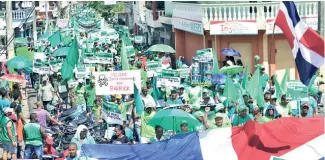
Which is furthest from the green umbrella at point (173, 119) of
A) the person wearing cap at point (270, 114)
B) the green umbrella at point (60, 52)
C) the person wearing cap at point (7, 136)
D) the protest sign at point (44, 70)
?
the green umbrella at point (60, 52)

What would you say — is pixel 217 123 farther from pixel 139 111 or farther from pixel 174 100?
pixel 174 100

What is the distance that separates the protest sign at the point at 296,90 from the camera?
59.1 feet

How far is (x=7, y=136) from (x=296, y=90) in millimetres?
6090

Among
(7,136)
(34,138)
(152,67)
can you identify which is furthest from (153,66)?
(34,138)

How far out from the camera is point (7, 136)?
15703 mm

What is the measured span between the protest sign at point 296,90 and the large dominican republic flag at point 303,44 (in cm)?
492

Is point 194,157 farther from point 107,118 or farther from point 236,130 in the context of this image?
point 107,118

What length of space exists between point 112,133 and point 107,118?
71 cm

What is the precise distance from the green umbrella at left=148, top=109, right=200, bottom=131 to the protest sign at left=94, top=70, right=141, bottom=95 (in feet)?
9.81

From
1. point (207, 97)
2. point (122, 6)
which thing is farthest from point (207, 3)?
point (122, 6)

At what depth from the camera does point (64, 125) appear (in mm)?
18500

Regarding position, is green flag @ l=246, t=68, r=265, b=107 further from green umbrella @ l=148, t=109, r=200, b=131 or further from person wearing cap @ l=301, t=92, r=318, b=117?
green umbrella @ l=148, t=109, r=200, b=131

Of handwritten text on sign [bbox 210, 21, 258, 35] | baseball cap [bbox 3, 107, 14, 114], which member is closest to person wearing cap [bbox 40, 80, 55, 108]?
baseball cap [bbox 3, 107, 14, 114]

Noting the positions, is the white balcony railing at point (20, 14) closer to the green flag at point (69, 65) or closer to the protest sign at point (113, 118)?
the green flag at point (69, 65)
